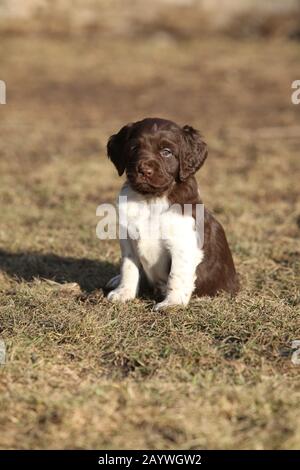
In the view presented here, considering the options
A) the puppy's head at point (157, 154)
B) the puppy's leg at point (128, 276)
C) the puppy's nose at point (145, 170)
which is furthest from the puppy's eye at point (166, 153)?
the puppy's leg at point (128, 276)

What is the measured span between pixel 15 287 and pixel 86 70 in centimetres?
1349

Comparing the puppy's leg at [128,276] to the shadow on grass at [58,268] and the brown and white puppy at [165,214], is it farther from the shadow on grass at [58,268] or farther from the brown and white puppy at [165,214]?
the shadow on grass at [58,268]

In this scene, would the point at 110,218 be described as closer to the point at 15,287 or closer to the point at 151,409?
the point at 15,287

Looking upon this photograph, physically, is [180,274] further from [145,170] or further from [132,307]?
[145,170]

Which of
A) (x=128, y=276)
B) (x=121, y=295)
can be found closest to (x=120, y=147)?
(x=128, y=276)

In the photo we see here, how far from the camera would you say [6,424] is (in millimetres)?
3695

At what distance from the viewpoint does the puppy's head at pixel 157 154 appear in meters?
5.04

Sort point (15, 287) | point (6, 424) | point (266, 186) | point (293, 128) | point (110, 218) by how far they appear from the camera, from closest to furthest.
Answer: point (6, 424), point (15, 287), point (110, 218), point (266, 186), point (293, 128)

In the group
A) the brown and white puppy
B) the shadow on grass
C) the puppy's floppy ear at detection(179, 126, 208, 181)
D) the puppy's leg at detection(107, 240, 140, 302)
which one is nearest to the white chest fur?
Answer: the brown and white puppy

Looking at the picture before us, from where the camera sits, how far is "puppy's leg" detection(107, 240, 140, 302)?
544 centimetres

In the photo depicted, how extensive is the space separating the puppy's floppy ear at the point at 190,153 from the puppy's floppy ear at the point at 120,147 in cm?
40

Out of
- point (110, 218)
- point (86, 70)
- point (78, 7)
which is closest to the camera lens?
point (110, 218)

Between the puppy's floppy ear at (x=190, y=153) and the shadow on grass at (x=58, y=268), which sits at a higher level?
the puppy's floppy ear at (x=190, y=153)

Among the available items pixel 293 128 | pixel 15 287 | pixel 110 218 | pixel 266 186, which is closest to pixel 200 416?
pixel 15 287
